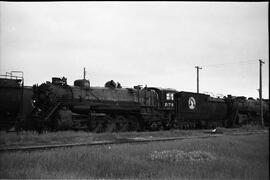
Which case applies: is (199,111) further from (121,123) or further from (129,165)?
(129,165)

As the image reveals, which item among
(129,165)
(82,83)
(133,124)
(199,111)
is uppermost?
(82,83)

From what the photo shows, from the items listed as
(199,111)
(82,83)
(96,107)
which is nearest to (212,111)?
(199,111)

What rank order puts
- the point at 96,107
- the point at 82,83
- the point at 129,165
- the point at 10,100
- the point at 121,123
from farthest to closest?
the point at 121,123, the point at 82,83, the point at 96,107, the point at 10,100, the point at 129,165

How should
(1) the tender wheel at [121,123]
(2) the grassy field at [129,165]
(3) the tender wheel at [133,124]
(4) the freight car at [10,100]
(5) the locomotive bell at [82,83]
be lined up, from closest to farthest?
(2) the grassy field at [129,165] < (4) the freight car at [10,100] < (5) the locomotive bell at [82,83] < (1) the tender wheel at [121,123] < (3) the tender wheel at [133,124]

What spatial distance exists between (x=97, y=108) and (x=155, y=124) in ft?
19.8

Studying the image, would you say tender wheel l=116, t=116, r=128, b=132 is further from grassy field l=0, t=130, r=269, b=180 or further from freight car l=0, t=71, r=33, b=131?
grassy field l=0, t=130, r=269, b=180

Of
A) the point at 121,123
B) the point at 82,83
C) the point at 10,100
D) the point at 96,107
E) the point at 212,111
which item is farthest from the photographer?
the point at 212,111

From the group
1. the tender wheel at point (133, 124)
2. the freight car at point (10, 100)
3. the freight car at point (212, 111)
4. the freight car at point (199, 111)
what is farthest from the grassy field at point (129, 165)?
the freight car at point (212, 111)

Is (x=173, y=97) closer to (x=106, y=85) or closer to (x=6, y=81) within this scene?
(x=106, y=85)

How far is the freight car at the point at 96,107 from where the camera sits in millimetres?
20234

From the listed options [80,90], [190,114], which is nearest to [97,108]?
[80,90]

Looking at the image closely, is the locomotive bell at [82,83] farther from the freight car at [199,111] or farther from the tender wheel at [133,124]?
the freight car at [199,111]

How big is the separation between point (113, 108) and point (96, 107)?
4.09ft

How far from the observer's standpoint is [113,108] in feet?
73.9
